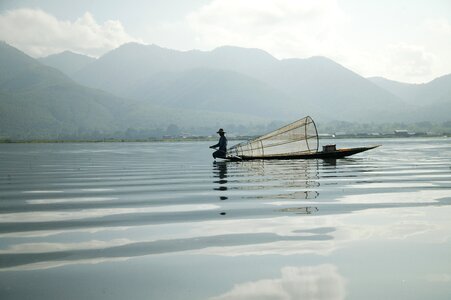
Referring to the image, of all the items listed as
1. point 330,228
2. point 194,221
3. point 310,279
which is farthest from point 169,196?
point 310,279

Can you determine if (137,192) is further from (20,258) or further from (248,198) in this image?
(20,258)

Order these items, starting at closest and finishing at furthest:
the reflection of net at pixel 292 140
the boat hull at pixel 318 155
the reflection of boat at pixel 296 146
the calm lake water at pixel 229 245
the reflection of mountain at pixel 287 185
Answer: the calm lake water at pixel 229 245
the reflection of mountain at pixel 287 185
the boat hull at pixel 318 155
the reflection of boat at pixel 296 146
the reflection of net at pixel 292 140

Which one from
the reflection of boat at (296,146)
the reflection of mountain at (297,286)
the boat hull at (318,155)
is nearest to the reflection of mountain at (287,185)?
the reflection of mountain at (297,286)

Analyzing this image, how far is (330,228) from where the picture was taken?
11523 mm

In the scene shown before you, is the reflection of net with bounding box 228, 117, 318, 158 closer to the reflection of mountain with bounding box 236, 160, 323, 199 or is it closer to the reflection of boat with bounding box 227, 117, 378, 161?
the reflection of boat with bounding box 227, 117, 378, 161

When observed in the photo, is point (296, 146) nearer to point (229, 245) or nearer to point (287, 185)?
point (287, 185)

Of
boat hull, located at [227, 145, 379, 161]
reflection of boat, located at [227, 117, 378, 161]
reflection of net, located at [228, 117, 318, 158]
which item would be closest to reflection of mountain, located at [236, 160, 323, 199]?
boat hull, located at [227, 145, 379, 161]

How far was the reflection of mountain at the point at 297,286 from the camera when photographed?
22.9ft

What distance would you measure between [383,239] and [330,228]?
4.91ft

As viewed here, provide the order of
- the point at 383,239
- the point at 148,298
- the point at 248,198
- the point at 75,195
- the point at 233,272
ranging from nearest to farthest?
1. the point at 148,298
2. the point at 233,272
3. the point at 383,239
4. the point at 248,198
5. the point at 75,195

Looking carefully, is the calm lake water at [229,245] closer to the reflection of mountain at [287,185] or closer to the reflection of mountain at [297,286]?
the reflection of mountain at [297,286]

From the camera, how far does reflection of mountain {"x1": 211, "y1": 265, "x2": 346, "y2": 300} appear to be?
6973 millimetres

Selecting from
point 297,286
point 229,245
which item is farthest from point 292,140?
point 297,286

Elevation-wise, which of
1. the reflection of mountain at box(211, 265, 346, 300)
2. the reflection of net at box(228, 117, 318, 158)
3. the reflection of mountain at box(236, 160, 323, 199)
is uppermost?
the reflection of net at box(228, 117, 318, 158)
